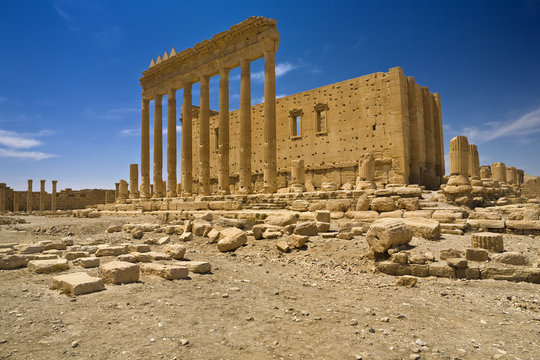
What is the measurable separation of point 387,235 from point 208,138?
1729 cm

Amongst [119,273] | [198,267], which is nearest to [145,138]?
[198,267]

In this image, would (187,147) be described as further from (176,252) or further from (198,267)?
(198,267)

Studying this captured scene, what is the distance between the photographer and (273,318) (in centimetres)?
450

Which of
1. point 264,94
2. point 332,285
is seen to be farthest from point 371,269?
point 264,94

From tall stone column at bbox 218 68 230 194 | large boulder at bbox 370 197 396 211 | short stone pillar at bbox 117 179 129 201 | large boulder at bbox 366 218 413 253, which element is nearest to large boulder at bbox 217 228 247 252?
large boulder at bbox 366 218 413 253

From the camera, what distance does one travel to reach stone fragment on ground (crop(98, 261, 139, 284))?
565cm

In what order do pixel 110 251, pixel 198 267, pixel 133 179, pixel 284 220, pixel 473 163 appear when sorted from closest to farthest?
1. pixel 198 267
2. pixel 110 251
3. pixel 284 220
4. pixel 473 163
5. pixel 133 179

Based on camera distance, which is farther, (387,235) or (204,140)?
(204,140)

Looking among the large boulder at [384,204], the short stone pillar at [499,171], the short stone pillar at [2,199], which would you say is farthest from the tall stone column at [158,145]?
the short stone pillar at [2,199]

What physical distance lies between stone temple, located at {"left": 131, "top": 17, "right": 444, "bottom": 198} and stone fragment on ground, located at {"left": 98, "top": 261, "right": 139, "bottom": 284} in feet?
41.8

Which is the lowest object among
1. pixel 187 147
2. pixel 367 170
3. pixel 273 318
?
pixel 273 318

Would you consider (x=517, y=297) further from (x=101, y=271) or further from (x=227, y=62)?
(x=227, y=62)

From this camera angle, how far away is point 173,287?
566 cm

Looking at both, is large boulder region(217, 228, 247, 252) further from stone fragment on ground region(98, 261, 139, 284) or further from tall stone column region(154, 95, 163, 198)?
tall stone column region(154, 95, 163, 198)
